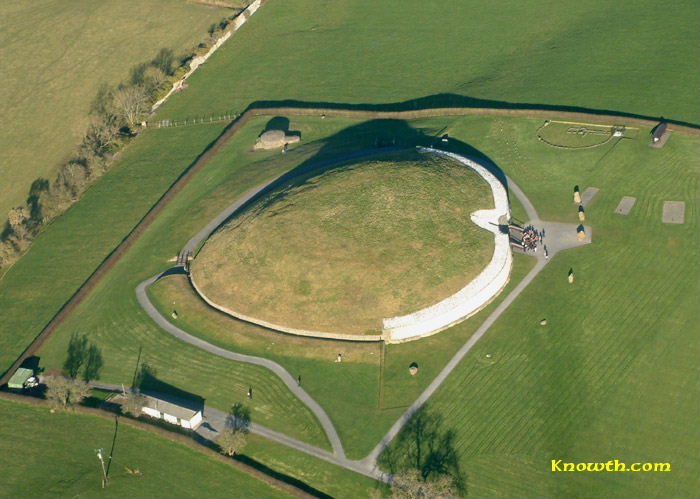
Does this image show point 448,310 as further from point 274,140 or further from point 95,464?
point 274,140

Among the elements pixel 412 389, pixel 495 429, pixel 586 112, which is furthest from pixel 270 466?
pixel 586 112

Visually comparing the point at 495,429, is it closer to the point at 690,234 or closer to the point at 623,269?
the point at 623,269

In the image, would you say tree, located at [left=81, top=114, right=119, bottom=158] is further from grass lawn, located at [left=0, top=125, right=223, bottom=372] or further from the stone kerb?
the stone kerb

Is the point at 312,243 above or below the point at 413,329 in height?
above

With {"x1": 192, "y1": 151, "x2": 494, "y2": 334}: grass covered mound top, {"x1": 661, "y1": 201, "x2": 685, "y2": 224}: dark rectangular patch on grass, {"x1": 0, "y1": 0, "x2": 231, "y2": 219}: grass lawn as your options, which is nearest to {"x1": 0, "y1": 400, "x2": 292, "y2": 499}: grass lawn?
{"x1": 192, "y1": 151, "x2": 494, "y2": 334}: grass covered mound top

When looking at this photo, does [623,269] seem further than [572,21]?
No

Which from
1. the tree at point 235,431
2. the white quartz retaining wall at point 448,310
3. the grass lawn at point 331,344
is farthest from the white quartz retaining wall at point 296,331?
the tree at point 235,431
